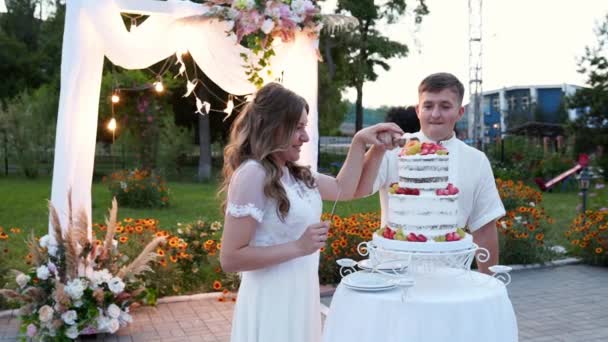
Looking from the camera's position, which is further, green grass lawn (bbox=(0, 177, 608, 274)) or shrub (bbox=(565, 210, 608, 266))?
green grass lawn (bbox=(0, 177, 608, 274))

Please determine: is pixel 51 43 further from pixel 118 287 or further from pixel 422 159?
pixel 422 159

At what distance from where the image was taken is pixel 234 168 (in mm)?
2553

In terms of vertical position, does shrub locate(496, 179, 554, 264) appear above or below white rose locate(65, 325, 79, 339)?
above

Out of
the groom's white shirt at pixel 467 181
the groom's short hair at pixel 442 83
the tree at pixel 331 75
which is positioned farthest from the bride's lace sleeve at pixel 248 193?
the tree at pixel 331 75

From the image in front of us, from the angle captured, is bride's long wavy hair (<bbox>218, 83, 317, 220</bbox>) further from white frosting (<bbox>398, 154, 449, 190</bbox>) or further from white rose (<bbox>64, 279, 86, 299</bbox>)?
white rose (<bbox>64, 279, 86, 299</bbox>)

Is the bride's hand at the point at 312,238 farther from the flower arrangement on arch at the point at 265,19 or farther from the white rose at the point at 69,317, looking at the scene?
the white rose at the point at 69,317

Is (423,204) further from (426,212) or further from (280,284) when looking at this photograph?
(280,284)

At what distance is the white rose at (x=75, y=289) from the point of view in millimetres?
5020

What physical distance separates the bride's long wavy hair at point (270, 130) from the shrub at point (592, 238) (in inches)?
290

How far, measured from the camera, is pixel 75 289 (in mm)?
5027

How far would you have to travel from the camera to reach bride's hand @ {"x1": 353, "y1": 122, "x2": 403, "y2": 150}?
2.72 m

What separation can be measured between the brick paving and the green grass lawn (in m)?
2.94

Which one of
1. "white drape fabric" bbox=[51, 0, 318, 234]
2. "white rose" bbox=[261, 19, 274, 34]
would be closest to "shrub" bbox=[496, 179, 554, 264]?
"white drape fabric" bbox=[51, 0, 318, 234]

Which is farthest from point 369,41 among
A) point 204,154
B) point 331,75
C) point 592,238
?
point 592,238
